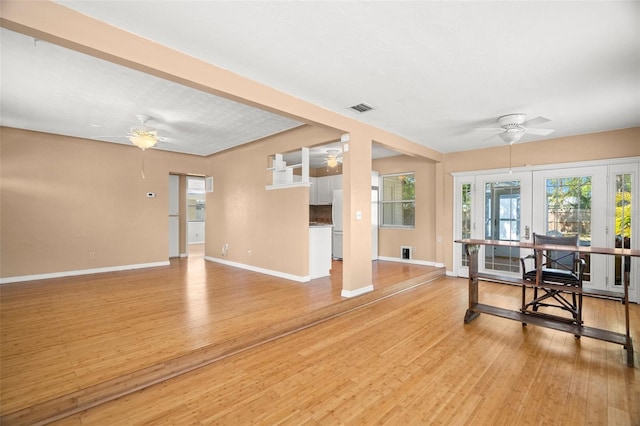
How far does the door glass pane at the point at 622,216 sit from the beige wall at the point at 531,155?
44cm

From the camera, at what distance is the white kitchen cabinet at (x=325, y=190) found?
825cm

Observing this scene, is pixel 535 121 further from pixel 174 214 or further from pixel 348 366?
pixel 174 214

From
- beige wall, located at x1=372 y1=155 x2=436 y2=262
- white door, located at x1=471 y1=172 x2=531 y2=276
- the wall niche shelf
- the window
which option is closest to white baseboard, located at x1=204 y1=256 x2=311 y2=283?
the wall niche shelf

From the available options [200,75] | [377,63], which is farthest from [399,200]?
[200,75]

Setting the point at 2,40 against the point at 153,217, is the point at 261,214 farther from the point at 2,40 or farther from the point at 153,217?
the point at 2,40

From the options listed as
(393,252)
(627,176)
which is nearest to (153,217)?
(393,252)

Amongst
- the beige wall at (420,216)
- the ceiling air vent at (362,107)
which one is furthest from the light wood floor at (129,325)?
the ceiling air vent at (362,107)

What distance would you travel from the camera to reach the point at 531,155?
5.54 meters

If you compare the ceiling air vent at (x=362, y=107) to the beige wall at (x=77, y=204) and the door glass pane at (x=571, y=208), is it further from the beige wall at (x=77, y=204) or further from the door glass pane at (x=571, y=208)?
the beige wall at (x=77, y=204)

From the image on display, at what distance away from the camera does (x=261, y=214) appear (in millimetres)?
6195

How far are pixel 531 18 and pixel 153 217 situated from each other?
24.7 ft

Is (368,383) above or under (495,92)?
under

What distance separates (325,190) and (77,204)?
573 cm

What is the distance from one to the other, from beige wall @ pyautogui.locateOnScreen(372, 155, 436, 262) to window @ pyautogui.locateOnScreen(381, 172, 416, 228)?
0.15 meters
